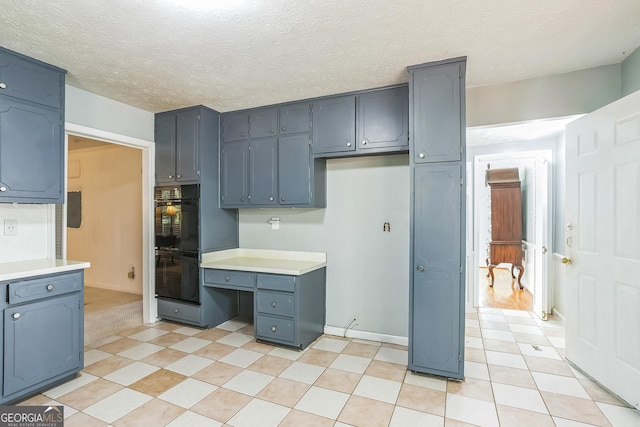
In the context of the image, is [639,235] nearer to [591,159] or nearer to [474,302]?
[591,159]

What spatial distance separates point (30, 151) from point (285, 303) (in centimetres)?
239

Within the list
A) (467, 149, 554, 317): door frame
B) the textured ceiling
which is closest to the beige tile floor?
(467, 149, 554, 317): door frame

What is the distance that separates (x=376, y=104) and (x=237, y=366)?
2.66m

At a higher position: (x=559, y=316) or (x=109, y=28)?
(x=109, y=28)

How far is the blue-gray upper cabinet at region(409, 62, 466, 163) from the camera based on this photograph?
2473 millimetres

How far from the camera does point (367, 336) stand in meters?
3.35

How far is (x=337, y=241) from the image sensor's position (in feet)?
11.6

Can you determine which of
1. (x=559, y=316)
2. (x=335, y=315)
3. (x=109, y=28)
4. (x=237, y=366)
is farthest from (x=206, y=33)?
(x=559, y=316)

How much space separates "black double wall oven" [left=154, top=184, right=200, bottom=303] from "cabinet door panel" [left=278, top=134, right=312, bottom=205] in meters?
0.99

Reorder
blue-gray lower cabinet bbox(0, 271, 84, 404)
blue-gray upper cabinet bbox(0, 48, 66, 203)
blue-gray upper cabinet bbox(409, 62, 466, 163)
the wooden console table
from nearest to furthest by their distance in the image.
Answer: blue-gray lower cabinet bbox(0, 271, 84, 404), blue-gray upper cabinet bbox(0, 48, 66, 203), blue-gray upper cabinet bbox(409, 62, 466, 163), the wooden console table

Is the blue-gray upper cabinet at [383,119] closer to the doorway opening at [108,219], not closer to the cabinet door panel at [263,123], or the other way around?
the cabinet door panel at [263,123]

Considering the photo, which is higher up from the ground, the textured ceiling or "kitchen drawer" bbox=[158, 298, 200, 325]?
the textured ceiling
